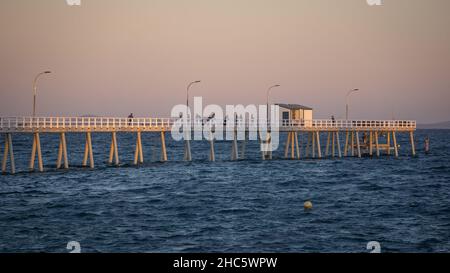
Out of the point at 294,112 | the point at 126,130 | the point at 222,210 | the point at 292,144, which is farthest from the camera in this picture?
the point at 294,112

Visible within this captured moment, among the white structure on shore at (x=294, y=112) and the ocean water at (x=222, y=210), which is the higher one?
the white structure on shore at (x=294, y=112)

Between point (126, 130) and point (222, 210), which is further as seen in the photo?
point (126, 130)

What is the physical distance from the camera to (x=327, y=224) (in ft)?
108

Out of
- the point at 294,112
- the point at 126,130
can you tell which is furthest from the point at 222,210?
the point at 294,112

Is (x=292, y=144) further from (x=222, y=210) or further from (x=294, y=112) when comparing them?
(x=222, y=210)

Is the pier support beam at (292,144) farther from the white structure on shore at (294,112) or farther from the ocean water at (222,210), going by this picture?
the ocean water at (222,210)

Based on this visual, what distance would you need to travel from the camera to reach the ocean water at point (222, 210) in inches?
1102

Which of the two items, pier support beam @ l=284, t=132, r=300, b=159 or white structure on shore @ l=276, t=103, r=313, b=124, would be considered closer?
pier support beam @ l=284, t=132, r=300, b=159

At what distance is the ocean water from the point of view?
28.0 metres

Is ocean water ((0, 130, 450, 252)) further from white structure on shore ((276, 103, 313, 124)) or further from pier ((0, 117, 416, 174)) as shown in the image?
white structure on shore ((276, 103, 313, 124))

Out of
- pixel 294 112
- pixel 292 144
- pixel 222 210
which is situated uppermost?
pixel 294 112

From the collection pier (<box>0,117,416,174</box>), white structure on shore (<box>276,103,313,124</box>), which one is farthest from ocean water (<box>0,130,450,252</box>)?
white structure on shore (<box>276,103,313,124</box>)

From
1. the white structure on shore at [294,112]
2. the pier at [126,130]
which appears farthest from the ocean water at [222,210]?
the white structure on shore at [294,112]

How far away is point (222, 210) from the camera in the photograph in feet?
125
